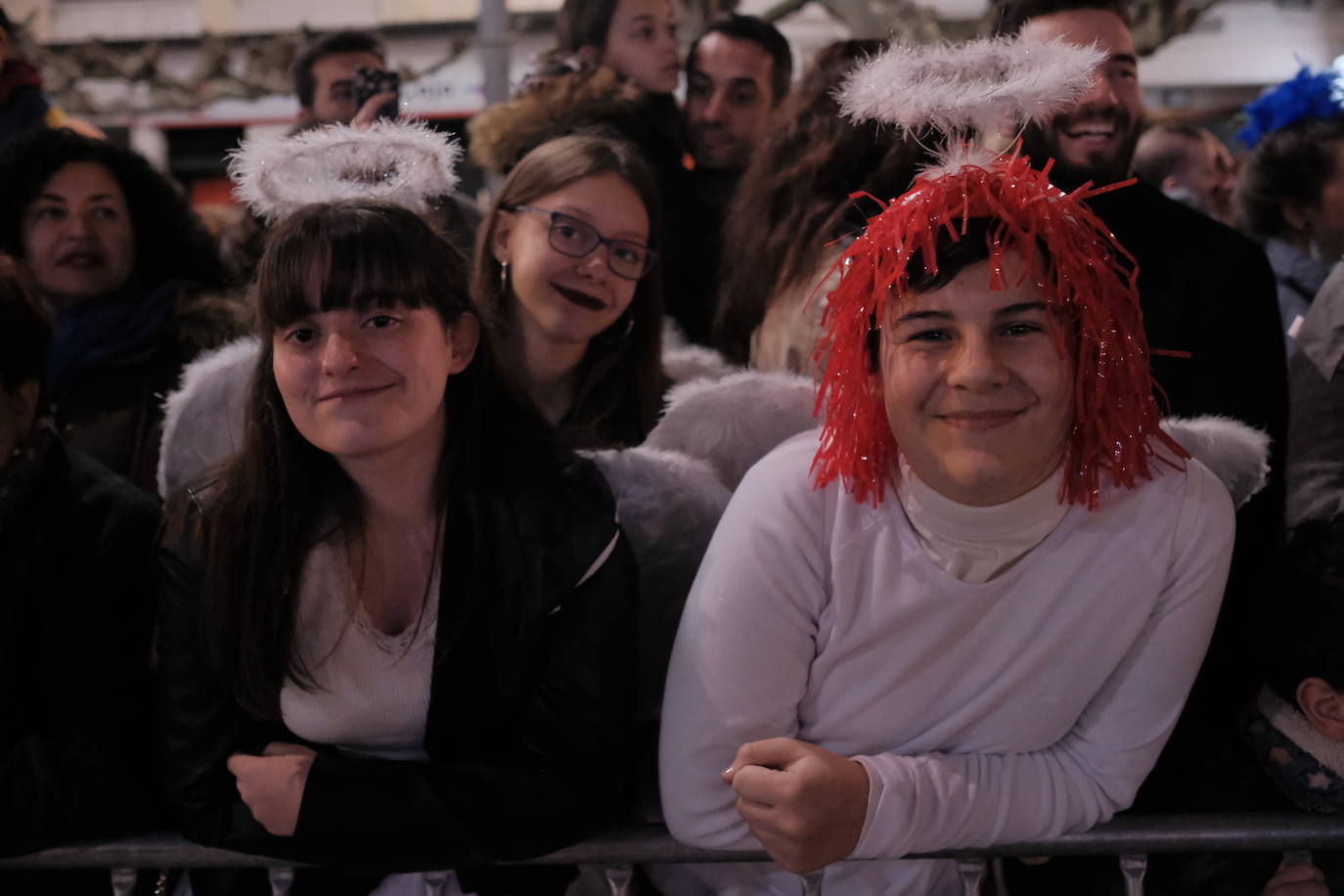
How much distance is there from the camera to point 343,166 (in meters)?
1.89

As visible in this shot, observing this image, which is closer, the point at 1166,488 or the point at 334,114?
the point at 1166,488

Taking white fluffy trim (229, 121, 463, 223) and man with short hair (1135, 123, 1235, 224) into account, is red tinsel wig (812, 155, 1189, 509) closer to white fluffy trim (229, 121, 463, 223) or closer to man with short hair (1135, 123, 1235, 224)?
white fluffy trim (229, 121, 463, 223)

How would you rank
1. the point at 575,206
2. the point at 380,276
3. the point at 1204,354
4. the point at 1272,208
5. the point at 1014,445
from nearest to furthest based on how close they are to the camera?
the point at 1014,445 < the point at 380,276 < the point at 1204,354 < the point at 575,206 < the point at 1272,208

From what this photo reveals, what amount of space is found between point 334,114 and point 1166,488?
2725mm

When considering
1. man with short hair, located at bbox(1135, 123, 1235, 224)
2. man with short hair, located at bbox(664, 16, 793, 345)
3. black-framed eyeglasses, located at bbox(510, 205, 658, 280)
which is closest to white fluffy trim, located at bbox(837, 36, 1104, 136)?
black-framed eyeglasses, located at bbox(510, 205, 658, 280)

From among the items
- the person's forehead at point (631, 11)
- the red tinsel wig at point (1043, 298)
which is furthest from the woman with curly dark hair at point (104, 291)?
the red tinsel wig at point (1043, 298)

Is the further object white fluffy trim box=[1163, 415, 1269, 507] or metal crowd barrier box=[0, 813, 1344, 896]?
white fluffy trim box=[1163, 415, 1269, 507]

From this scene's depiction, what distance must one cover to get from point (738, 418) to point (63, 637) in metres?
1.12

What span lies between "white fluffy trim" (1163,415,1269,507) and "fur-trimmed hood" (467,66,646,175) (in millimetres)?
1649

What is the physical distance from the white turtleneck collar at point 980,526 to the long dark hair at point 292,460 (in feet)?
2.00

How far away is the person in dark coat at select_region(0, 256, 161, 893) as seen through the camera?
5.64ft

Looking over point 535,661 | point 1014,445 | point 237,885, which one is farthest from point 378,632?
point 1014,445

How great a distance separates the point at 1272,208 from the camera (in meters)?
3.32

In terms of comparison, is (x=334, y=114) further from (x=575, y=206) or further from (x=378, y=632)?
(x=378, y=632)
